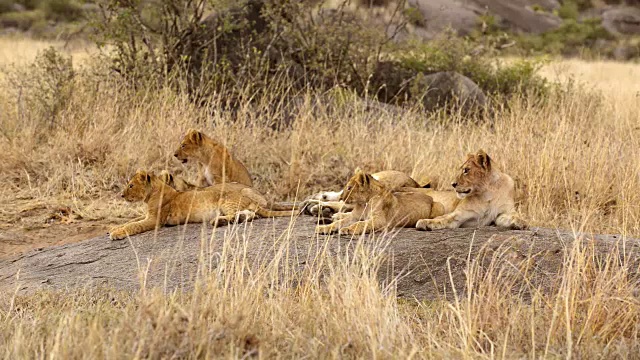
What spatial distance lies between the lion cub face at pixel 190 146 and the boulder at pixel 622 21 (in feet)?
126

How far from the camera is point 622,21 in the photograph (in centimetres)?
4488

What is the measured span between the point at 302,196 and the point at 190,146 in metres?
1.84

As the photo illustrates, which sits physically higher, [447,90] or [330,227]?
[330,227]

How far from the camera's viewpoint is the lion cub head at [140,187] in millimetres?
7766

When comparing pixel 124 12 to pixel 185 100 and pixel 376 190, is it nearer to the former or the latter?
pixel 185 100

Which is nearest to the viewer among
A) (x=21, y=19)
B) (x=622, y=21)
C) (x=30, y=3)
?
(x=21, y=19)

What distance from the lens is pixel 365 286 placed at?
5133 mm

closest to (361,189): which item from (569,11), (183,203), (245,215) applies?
(245,215)

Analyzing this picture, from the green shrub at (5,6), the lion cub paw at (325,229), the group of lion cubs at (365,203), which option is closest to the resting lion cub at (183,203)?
the group of lion cubs at (365,203)

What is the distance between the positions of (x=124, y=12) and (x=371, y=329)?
30.8ft

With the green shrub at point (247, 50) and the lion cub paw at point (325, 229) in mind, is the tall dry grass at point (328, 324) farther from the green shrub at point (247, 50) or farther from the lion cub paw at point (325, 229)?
the green shrub at point (247, 50)

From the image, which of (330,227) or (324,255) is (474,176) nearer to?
(330,227)

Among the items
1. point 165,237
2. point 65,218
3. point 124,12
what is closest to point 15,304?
point 165,237

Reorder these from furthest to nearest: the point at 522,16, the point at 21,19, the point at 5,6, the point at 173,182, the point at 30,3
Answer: the point at 30,3, the point at 5,6, the point at 522,16, the point at 21,19, the point at 173,182
